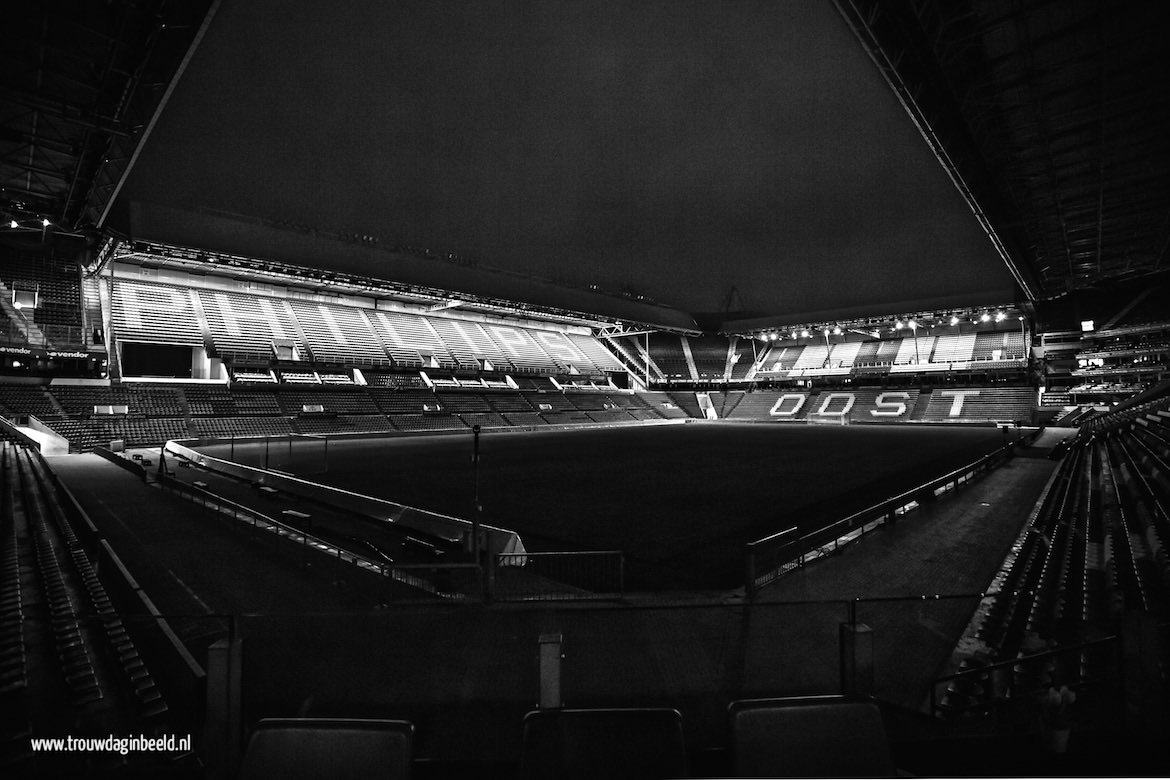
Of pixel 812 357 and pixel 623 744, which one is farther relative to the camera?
pixel 812 357

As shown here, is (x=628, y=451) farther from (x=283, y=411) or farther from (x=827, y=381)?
(x=827, y=381)

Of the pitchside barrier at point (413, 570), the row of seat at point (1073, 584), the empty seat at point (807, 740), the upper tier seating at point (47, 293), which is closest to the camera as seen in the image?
the empty seat at point (807, 740)

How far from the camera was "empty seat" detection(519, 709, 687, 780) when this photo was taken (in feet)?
6.37

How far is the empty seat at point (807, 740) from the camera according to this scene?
201cm

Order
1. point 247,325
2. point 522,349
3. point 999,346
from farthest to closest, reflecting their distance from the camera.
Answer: point 522,349 < point 999,346 < point 247,325

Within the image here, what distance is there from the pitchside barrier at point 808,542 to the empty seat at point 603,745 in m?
4.00

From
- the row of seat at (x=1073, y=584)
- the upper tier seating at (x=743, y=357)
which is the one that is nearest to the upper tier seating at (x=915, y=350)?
the upper tier seating at (x=743, y=357)

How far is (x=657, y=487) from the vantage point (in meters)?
14.3

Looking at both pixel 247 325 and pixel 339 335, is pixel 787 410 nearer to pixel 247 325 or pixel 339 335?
pixel 339 335

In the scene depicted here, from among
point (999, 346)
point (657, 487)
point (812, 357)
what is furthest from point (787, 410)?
point (657, 487)

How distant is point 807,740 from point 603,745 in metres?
0.82

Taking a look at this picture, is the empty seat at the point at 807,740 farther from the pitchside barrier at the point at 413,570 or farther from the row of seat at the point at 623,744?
the pitchside barrier at the point at 413,570

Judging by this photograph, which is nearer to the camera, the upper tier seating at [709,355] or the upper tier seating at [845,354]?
the upper tier seating at [845,354]

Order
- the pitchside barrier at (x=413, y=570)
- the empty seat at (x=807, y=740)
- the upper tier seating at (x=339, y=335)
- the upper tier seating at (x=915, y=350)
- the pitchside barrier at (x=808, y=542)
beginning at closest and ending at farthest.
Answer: the empty seat at (x=807, y=740), the pitchside barrier at (x=413, y=570), the pitchside barrier at (x=808, y=542), the upper tier seating at (x=339, y=335), the upper tier seating at (x=915, y=350)
